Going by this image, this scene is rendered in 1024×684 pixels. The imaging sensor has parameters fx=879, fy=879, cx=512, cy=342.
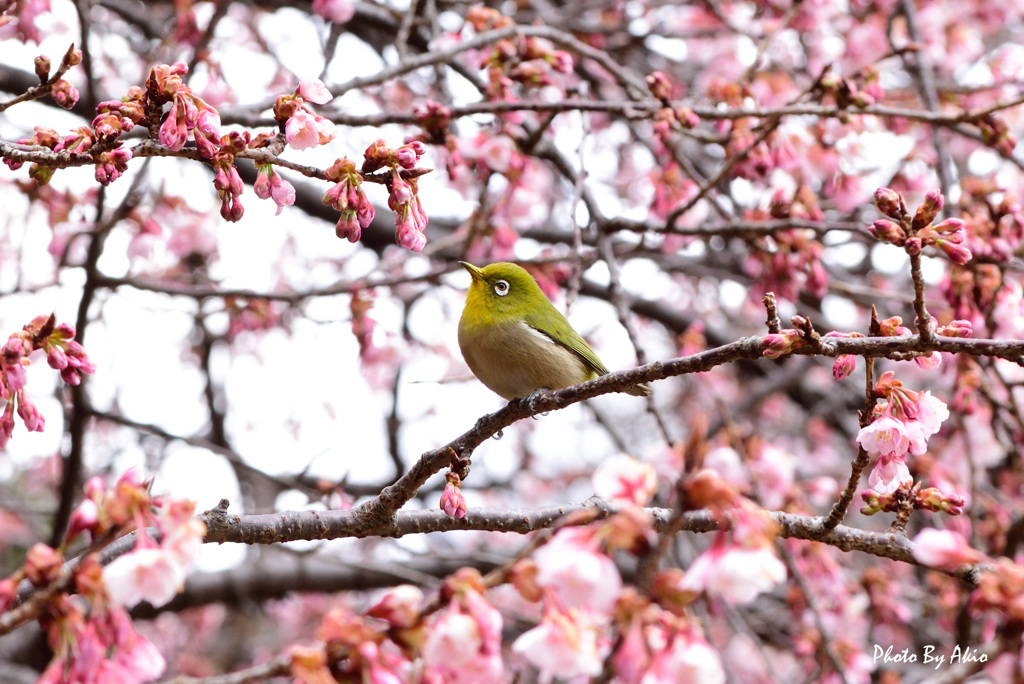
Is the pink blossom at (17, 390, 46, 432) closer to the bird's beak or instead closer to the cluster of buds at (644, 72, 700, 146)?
the bird's beak

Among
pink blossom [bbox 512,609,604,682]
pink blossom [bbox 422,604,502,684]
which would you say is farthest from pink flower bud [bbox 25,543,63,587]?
pink blossom [bbox 512,609,604,682]

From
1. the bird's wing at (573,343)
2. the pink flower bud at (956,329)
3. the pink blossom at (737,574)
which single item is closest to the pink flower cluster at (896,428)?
the pink flower bud at (956,329)

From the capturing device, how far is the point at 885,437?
214 cm

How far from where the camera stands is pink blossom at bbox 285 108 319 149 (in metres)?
2.37

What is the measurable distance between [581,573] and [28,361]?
166 cm

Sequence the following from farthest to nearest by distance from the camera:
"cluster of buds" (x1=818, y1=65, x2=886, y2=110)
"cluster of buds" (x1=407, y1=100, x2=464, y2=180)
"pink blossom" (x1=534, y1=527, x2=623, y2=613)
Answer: "cluster of buds" (x1=818, y1=65, x2=886, y2=110)
"cluster of buds" (x1=407, y1=100, x2=464, y2=180)
"pink blossom" (x1=534, y1=527, x2=623, y2=613)

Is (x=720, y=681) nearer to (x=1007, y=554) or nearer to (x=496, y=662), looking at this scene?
(x=496, y=662)

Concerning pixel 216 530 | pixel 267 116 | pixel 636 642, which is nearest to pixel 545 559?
pixel 636 642

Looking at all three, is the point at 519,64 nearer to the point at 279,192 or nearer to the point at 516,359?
the point at 516,359

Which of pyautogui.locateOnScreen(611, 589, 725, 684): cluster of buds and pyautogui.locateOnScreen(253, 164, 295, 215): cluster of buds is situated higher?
pyautogui.locateOnScreen(253, 164, 295, 215): cluster of buds

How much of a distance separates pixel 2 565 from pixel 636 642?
7708 mm

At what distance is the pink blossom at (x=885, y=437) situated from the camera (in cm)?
211

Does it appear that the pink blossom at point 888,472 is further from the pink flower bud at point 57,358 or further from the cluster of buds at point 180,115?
the pink flower bud at point 57,358

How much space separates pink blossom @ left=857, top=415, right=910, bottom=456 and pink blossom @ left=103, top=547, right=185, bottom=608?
1.57 m
